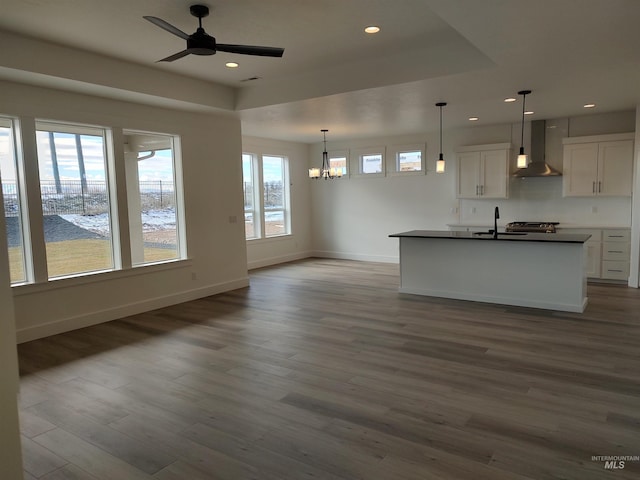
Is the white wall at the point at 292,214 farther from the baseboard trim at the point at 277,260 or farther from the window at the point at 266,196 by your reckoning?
the window at the point at 266,196

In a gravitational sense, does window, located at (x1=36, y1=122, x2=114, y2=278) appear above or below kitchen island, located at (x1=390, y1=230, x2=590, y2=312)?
above

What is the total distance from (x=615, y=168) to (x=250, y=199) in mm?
6493

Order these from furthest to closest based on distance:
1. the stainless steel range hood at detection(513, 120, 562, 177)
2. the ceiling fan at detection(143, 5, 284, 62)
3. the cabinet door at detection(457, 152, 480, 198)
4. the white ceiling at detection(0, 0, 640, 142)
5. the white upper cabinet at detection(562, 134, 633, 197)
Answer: the cabinet door at detection(457, 152, 480, 198) < the stainless steel range hood at detection(513, 120, 562, 177) < the white upper cabinet at detection(562, 134, 633, 197) < the white ceiling at detection(0, 0, 640, 142) < the ceiling fan at detection(143, 5, 284, 62)

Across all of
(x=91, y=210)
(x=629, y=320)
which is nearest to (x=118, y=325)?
(x=91, y=210)

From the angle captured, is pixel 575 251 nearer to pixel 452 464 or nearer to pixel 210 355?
pixel 452 464

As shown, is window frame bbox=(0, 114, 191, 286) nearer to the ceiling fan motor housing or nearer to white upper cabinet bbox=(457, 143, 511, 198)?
the ceiling fan motor housing

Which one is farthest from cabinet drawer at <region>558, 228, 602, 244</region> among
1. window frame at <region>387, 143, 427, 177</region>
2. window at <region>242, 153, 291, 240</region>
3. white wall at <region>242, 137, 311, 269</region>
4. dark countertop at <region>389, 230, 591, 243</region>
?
window at <region>242, 153, 291, 240</region>

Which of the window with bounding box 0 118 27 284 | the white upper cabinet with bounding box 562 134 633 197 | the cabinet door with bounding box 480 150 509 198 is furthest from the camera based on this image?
the cabinet door with bounding box 480 150 509 198

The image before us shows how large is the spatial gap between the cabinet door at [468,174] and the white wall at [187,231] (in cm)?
410

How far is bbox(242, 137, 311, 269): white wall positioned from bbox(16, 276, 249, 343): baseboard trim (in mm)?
2088

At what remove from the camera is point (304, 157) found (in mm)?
10125

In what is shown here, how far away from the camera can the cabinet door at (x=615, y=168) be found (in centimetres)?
660

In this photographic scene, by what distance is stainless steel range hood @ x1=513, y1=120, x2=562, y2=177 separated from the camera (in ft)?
23.4

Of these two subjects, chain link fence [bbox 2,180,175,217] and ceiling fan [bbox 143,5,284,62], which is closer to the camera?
ceiling fan [bbox 143,5,284,62]
